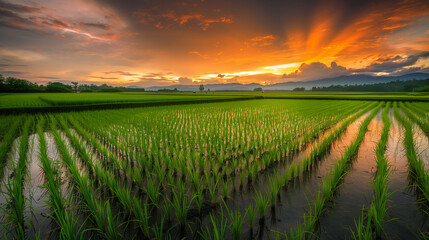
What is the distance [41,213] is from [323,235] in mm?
3850

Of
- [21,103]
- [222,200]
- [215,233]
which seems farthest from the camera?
[21,103]

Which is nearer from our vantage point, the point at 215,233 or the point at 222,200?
the point at 215,233

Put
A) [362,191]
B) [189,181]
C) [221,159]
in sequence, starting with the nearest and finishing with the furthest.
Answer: [362,191] < [189,181] < [221,159]

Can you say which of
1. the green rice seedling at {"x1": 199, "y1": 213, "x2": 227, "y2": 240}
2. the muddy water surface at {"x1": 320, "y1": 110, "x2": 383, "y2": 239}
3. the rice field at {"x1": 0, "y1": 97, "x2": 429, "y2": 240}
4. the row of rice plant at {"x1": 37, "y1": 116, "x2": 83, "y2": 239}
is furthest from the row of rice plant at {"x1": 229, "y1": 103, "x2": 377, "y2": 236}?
the row of rice plant at {"x1": 37, "y1": 116, "x2": 83, "y2": 239}

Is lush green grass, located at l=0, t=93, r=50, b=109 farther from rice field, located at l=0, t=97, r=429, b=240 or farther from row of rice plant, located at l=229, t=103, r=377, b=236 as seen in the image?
row of rice plant, located at l=229, t=103, r=377, b=236

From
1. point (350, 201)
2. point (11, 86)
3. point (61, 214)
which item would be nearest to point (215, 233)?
point (61, 214)

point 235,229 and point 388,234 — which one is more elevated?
point 235,229

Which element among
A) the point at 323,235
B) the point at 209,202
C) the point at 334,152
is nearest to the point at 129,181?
the point at 209,202

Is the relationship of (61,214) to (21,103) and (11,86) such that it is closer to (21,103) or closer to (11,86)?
(21,103)

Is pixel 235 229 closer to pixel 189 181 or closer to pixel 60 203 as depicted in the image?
pixel 189 181

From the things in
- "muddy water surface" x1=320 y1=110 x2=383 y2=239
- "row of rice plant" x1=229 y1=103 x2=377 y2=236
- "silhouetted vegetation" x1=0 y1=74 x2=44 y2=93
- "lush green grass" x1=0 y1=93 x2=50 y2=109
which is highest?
"silhouetted vegetation" x1=0 y1=74 x2=44 y2=93

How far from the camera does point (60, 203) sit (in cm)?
240

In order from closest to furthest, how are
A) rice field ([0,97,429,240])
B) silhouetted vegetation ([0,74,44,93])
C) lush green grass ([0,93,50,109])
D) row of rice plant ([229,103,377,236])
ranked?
rice field ([0,97,429,240]) → row of rice plant ([229,103,377,236]) → lush green grass ([0,93,50,109]) → silhouetted vegetation ([0,74,44,93])

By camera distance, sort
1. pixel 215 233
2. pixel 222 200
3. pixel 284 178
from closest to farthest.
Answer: pixel 215 233, pixel 222 200, pixel 284 178
